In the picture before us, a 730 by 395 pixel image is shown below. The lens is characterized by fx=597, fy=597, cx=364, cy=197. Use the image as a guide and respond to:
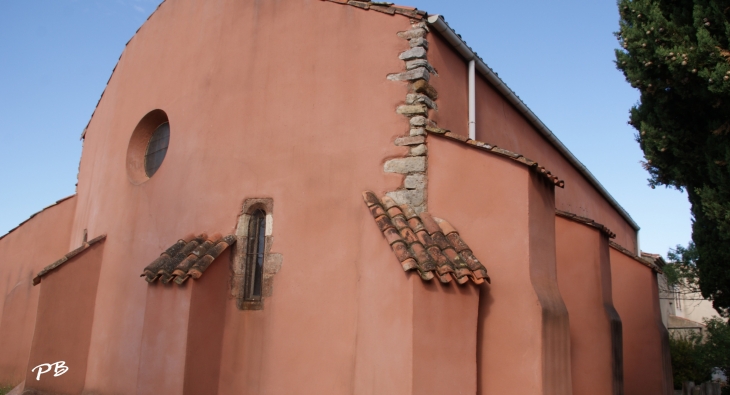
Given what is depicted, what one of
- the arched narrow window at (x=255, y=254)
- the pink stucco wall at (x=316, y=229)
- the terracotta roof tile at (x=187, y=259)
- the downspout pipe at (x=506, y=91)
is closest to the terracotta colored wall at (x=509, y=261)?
the pink stucco wall at (x=316, y=229)

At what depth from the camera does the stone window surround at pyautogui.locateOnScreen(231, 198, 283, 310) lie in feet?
25.4

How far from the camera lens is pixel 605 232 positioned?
851cm

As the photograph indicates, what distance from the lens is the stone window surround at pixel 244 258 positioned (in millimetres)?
7754

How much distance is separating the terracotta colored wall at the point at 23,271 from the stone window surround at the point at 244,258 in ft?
18.0

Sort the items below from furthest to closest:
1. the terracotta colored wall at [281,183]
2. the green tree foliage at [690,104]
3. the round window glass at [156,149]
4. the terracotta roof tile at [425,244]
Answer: the round window glass at [156,149], the terracotta colored wall at [281,183], the green tree foliage at [690,104], the terracotta roof tile at [425,244]

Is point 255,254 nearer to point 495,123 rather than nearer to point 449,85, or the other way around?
point 449,85

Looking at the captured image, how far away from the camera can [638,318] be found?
34.1 ft

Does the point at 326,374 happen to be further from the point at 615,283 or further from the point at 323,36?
the point at 615,283

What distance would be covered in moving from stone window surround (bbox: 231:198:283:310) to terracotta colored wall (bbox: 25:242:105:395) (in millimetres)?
3615

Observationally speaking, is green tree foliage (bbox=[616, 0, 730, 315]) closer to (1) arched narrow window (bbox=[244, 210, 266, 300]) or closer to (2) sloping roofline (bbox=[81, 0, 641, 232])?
(2) sloping roofline (bbox=[81, 0, 641, 232])

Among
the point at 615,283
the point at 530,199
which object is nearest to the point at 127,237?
the point at 530,199

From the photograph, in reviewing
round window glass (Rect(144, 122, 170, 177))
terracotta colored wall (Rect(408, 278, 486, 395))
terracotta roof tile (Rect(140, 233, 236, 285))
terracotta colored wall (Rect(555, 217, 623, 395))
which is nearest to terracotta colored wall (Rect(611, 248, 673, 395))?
terracotta colored wall (Rect(555, 217, 623, 395))

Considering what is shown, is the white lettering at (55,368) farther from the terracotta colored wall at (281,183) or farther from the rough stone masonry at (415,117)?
the rough stone masonry at (415,117)

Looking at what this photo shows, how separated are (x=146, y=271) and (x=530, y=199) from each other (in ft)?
16.1
